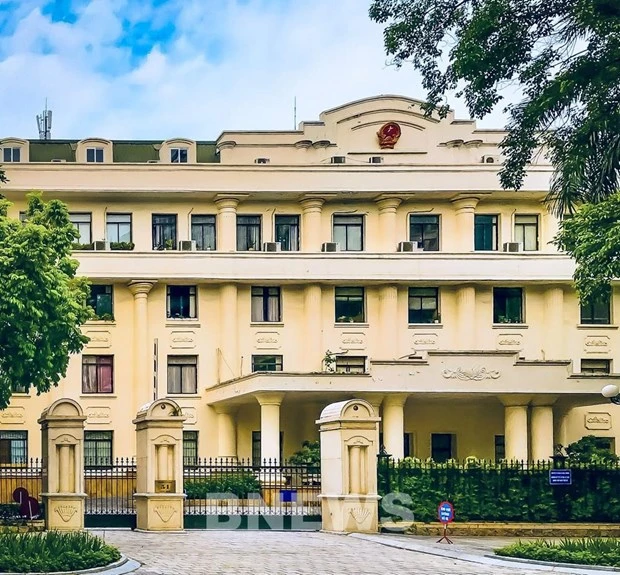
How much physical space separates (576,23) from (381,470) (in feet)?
35.7

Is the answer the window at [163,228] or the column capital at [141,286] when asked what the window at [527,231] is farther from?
the column capital at [141,286]

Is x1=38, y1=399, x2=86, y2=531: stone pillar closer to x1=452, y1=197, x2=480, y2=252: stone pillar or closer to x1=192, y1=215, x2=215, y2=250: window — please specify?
x1=192, y1=215, x2=215, y2=250: window

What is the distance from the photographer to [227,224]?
160ft

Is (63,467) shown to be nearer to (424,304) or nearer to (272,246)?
(272,246)

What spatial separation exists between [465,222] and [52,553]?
31141 mm

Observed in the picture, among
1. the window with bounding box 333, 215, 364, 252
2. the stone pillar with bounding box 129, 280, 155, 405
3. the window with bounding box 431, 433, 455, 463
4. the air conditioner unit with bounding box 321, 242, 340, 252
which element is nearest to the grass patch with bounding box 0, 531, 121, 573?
the stone pillar with bounding box 129, 280, 155, 405

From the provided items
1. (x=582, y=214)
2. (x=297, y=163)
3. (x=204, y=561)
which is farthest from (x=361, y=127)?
(x=204, y=561)

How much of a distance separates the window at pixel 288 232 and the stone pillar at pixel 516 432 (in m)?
10.2

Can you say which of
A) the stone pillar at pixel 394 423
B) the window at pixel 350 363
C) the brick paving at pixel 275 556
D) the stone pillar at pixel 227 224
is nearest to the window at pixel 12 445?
the stone pillar at pixel 227 224

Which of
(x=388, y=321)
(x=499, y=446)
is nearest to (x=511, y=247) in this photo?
(x=388, y=321)

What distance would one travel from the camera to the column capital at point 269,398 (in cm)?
4319

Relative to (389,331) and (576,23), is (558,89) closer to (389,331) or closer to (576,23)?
(576,23)

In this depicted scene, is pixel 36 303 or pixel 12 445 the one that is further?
pixel 12 445

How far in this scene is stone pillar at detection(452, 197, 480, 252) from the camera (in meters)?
48.6
